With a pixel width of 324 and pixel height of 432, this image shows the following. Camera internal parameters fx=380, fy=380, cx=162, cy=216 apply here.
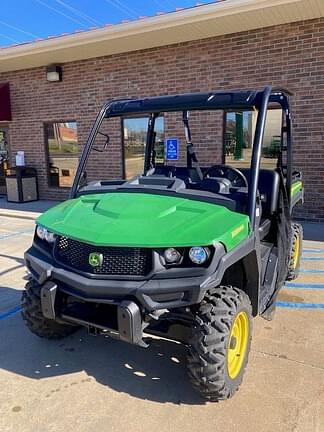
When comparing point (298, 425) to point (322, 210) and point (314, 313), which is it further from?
point (322, 210)

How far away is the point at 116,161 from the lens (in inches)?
380

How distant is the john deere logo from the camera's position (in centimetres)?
232

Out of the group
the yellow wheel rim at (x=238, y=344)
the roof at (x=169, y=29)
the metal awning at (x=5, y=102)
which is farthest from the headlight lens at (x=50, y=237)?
the metal awning at (x=5, y=102)

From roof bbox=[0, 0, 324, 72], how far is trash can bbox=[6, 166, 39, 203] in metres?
2.94

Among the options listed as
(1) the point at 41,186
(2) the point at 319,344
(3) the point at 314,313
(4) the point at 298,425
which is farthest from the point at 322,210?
(1) the point at 41,186

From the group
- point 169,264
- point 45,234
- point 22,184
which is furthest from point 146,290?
point 22,184

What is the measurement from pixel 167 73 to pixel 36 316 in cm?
693

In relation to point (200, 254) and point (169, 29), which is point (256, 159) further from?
point (169, 29)

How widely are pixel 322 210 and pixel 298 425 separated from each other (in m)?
5.85

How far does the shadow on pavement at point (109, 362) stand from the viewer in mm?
2572

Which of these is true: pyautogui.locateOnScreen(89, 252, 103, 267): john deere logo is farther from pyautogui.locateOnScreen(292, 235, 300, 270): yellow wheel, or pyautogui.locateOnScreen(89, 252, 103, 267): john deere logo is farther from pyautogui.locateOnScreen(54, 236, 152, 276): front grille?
pyautogui.locateOnScreen(292, 235, 300, 270): yellow wheel

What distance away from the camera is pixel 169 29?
7297mm

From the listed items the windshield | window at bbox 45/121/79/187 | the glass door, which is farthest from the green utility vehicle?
the glass door

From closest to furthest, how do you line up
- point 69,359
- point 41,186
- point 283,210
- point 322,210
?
point 69,359 < point 283,210 < point 322,210 < point 41,186
